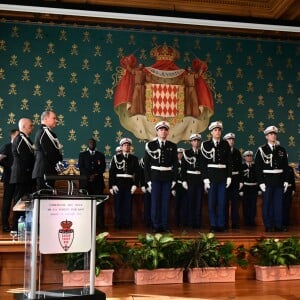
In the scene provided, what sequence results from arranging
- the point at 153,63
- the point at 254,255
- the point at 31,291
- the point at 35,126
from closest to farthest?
the point at 31,291 → the point at 254,255 → the point at 35,126 → the point at 153,63

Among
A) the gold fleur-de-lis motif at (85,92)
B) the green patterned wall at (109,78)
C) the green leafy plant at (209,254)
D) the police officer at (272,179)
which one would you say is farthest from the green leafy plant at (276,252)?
the gold fleur-de-lis motif at (85,92)

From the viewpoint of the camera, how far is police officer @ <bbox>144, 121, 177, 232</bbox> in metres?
5.74

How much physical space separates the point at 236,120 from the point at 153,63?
1889 mm

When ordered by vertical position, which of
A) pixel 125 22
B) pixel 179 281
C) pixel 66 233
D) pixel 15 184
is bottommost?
pixel 179 281

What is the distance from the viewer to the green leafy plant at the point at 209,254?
15.0ft

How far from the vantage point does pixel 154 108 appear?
27.7 ft

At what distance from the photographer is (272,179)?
6.09 meters

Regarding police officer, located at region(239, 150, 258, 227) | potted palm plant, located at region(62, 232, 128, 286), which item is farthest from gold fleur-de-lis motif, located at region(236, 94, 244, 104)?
potted palm plant, located at region(62, 232, 128, 286)

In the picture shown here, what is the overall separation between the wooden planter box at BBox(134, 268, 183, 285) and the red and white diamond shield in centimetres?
437

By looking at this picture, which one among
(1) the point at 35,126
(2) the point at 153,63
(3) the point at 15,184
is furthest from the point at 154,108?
(3) the point at 15,184

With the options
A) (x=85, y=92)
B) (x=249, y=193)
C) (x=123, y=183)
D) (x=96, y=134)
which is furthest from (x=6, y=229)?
(x=249, y=193)

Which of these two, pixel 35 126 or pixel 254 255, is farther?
pixel 35 126

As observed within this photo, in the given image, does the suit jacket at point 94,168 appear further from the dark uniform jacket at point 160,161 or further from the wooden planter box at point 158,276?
the wooden planter box at point 158,276

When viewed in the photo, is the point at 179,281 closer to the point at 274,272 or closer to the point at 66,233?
the point at 274,272
